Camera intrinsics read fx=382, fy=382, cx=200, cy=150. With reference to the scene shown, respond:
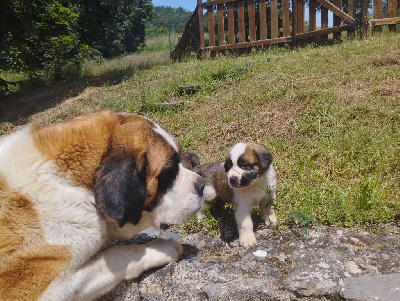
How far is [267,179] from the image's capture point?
3867mm

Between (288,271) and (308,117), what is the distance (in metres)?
3.52

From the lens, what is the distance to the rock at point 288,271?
8.21 feet

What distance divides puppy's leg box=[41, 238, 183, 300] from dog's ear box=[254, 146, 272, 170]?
124cm

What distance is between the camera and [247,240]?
10.5ft

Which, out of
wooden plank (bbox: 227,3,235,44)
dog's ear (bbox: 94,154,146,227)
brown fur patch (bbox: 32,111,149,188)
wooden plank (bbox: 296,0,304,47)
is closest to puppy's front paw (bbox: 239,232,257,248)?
dog's ear (bbox: 94,154,146,227)

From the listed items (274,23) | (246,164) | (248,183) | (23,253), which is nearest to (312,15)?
(274,23)

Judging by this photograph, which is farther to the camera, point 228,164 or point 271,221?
point 228,164

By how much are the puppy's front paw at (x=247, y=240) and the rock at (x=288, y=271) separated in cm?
6

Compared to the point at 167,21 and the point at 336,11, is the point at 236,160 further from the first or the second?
the point at 167,21

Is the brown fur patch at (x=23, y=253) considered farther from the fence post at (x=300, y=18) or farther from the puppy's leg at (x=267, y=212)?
the fence post at (x=300, y=18)

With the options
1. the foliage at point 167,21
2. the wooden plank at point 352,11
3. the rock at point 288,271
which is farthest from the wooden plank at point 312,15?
the foliage at point 167,21

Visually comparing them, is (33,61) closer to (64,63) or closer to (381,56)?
(64,63)

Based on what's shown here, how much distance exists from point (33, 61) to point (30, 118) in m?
4.95

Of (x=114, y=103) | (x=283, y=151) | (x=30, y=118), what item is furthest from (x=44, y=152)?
(x=30, y=118)
